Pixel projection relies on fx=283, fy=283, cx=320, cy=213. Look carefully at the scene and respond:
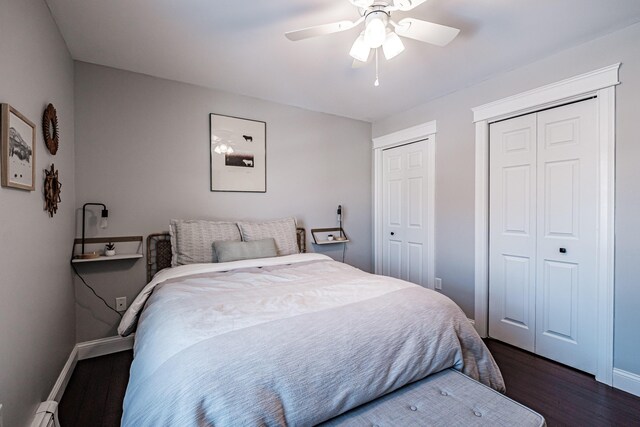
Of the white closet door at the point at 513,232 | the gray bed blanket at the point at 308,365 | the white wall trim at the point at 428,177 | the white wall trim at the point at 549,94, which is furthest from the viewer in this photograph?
the white wall trim at the point at 428,177

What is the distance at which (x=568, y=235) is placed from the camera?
2266mm

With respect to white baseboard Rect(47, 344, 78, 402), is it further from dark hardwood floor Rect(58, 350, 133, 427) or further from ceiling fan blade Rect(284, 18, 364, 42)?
ceiling fan blade Rect(284, 18, 364, 42)

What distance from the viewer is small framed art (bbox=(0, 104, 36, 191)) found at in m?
1.21

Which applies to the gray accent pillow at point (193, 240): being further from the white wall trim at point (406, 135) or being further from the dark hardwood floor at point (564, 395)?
the dark hardwood floor at point (564, 395)

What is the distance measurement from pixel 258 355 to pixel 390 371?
1.98 feet

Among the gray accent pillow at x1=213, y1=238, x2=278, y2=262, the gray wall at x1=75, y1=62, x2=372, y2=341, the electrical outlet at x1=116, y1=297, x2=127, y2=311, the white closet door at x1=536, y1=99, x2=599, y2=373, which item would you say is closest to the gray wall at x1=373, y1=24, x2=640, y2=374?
the white closet door at x1=536, y1=99, x2=599, y2=373

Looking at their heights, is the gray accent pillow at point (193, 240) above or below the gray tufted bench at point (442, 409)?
above

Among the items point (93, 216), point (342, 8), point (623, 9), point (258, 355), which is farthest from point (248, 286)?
point (623, 9)

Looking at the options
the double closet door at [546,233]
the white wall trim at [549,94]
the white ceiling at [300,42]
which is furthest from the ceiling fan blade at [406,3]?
the double closet door at [546,233]

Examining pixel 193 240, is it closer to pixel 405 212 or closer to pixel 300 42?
pixel 300 42

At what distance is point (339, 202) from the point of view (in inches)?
149

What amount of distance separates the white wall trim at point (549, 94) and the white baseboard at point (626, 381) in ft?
6.55

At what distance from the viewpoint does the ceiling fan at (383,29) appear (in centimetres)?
154

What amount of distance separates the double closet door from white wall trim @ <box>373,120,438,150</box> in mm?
661
